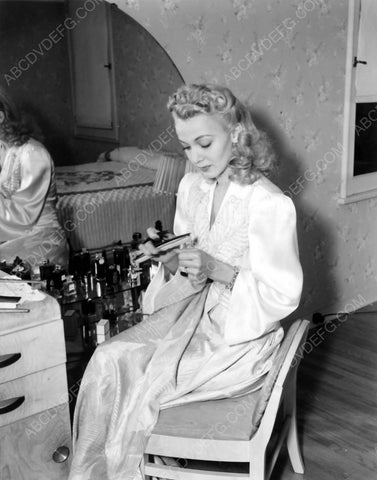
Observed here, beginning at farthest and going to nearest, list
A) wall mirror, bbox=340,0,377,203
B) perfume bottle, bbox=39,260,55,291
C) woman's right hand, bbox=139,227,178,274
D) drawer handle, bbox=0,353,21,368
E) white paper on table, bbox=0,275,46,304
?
wall mirror, bbox=340,0,377,203, perfume bottle, bbox=39,260,55,291, woman's right hand, bbox=139,227,178,274, white paper on table, bbox=0,275,46,304, drawer handle, bbox=0,353,21,368

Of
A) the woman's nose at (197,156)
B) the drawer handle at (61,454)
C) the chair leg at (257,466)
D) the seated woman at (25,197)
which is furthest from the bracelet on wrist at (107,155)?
the chair leg at (257,466)

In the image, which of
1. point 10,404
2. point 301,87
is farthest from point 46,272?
point 301,87

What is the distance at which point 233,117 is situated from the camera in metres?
1.58

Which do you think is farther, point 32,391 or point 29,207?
point 29,207

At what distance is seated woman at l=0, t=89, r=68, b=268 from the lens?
5.07ft

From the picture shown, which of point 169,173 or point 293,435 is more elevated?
point 169,173

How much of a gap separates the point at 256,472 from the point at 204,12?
56.0 inches

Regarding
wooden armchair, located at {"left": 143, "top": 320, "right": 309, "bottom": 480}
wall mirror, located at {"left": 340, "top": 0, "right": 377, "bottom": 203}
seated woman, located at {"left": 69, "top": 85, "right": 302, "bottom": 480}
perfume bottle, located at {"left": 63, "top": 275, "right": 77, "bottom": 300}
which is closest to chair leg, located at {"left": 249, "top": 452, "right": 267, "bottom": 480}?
wooden armchair, located at {"left": 143, "top": 320, "right": 309, "bottom": 480}

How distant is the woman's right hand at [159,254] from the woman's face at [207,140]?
0.23 meters

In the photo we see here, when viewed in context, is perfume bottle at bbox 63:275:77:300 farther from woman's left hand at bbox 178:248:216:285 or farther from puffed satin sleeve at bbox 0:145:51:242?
woman's left hand at bbox 178:248:216:285

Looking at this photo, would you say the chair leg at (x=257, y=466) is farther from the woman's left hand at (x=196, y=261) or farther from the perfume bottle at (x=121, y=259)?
the perfume bottle at (x=121, y=259)

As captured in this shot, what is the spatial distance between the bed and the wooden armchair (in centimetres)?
57

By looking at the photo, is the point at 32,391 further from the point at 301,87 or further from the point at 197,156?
the point at 301,87

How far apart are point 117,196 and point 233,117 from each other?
1.40 ft
